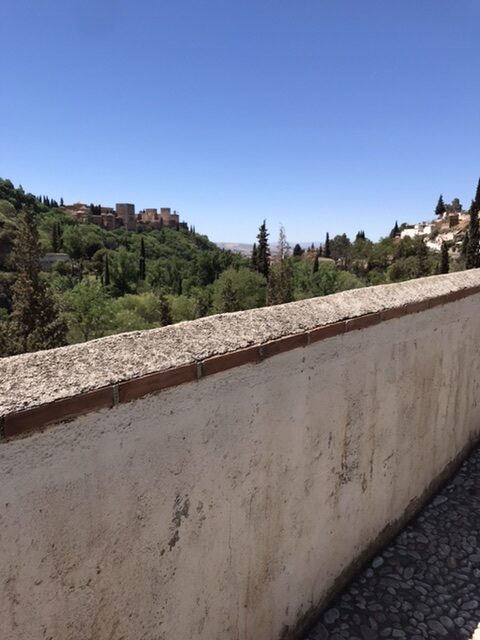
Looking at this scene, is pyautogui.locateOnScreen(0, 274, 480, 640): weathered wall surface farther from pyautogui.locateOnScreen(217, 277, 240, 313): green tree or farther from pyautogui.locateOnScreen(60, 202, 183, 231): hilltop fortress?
pyautogui.locateOnScreen(60, 202, 183, 231): hilltop fortress

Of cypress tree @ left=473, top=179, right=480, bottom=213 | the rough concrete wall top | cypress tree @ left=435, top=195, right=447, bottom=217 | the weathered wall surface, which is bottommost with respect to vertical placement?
the weathered wall surface

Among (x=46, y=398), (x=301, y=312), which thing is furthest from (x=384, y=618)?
(x=46, y=398)

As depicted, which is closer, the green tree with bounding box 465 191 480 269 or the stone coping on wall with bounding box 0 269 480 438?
the stone coping on wall with bounding box 0 269 480 438

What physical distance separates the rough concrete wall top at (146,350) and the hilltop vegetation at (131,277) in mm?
24654

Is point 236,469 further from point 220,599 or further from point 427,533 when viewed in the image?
point 427,533

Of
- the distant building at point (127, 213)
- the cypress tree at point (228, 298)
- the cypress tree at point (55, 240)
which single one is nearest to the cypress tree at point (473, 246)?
the cypress tree at point (228, 298)

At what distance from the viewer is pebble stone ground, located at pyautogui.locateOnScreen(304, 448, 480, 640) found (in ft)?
8.70

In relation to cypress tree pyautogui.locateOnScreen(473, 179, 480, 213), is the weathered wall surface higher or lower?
lower

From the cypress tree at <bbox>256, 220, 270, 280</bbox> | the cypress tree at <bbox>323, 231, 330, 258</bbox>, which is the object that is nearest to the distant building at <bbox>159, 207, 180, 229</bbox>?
the cypress tree at <bbox>323, 231, 330, 258</bbox>

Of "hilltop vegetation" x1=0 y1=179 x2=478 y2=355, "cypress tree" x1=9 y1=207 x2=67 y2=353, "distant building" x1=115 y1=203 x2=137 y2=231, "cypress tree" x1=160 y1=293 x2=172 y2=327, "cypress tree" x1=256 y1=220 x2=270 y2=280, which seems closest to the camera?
"cypress tree" x1=9 y1=207 x2=67 y2=353

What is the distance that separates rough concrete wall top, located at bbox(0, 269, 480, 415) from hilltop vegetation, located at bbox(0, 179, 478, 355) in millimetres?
24654

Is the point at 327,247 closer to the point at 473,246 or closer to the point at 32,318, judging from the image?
the point at 473,246

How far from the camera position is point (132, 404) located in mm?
1562

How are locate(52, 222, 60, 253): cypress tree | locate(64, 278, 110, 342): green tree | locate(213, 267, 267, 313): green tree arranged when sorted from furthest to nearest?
locate(52, 222, 60, 253): cypress tree
locate(213, 267, 267, 313): green tree
locate(64, 278, 110, 342): green tree
